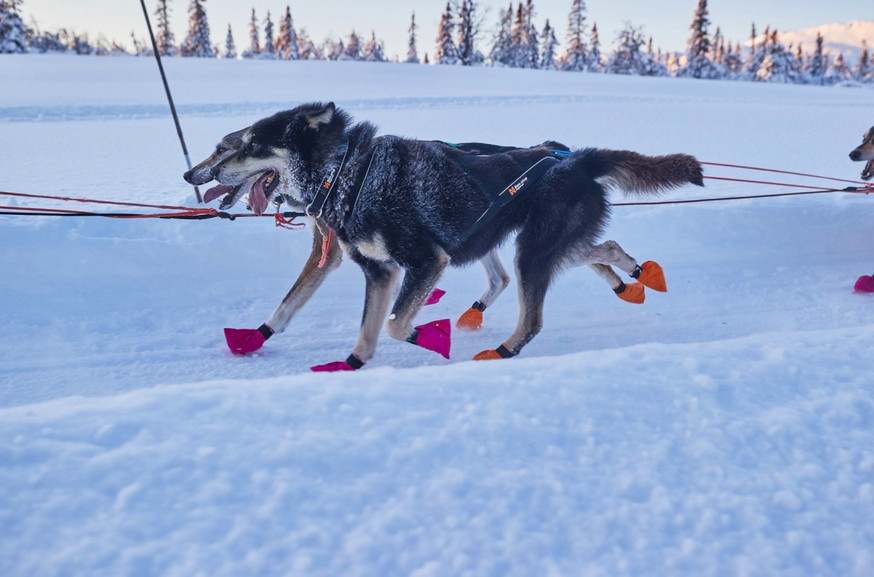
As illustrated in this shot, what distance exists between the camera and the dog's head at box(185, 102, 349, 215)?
2996 mm

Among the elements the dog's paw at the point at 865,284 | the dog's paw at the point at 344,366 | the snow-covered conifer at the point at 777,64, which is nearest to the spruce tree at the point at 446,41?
the snow-covered conifer at the point at 777,64

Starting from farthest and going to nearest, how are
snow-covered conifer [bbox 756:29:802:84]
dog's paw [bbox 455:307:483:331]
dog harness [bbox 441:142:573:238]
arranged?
snow-covered conifer [bbox 756:29:802:84] < dog's paw [bbox 455:307:483:331] < dog harness [bbox 441:142:573:238]

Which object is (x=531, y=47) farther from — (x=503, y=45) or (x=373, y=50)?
(x=373, y=50)

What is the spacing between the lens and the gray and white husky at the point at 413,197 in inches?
116

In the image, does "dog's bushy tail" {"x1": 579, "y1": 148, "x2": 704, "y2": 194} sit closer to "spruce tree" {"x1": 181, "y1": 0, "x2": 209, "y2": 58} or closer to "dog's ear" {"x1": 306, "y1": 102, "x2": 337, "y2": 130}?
"dog's ear" {"x1": 306, "y1": 102, "x2": 337, "y2": 130}

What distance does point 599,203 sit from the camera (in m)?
3.27

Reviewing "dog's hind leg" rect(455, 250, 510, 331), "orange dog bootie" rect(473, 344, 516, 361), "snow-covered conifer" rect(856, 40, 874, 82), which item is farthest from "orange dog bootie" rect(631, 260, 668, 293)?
"snow-covered conifer" rect(856, 40, 874, 82)

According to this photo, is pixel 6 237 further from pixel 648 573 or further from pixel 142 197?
pixel 648 573

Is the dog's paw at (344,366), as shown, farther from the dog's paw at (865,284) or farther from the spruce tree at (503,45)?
the spruce tree at (503,45)

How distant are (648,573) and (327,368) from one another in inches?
85.2

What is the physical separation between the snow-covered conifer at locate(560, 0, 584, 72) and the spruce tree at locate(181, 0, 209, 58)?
24813 mm

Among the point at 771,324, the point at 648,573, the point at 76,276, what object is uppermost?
the point at 648,573

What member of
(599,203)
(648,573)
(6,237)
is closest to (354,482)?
(648,573)

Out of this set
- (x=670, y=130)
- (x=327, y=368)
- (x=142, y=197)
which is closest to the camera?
(x=327, y=368)
